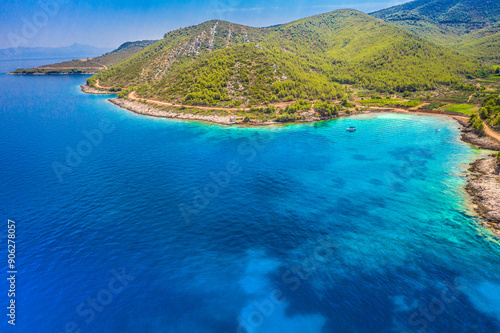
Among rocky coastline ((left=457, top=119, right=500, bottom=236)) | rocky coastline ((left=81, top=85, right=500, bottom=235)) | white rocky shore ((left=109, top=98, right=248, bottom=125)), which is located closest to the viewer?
rocky coastline ((left=457, top=119, right=500, bottom=236))

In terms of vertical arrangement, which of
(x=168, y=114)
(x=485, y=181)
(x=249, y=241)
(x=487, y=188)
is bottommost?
(x=249, y=241)

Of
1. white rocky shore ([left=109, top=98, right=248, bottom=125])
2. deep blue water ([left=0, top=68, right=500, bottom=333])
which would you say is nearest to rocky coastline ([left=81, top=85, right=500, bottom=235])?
deep blue water ([left=0, top=68, right=500, bottom=333])

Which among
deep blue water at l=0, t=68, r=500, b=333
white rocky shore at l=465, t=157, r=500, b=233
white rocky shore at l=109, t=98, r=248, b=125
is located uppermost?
white rocky shore at l=109, t=98, r=248, b=125

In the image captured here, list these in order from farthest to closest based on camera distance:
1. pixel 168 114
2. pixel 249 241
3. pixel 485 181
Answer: pixel 168 114
pixel 485 181
pixel 249 241

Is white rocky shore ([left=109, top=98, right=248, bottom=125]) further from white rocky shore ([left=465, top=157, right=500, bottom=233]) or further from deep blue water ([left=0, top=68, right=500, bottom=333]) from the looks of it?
white rocky shore ([left=465, top=157, right=500, bottom=233])

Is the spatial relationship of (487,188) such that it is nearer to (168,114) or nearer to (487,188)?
(487,188)

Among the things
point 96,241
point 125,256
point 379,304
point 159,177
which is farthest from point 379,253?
point 159,177

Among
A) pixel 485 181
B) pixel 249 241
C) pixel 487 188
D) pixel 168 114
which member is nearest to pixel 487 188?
pixel 487 188

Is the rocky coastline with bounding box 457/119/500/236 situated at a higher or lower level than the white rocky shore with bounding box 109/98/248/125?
lower

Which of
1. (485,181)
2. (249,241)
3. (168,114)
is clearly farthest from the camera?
(168,114)
